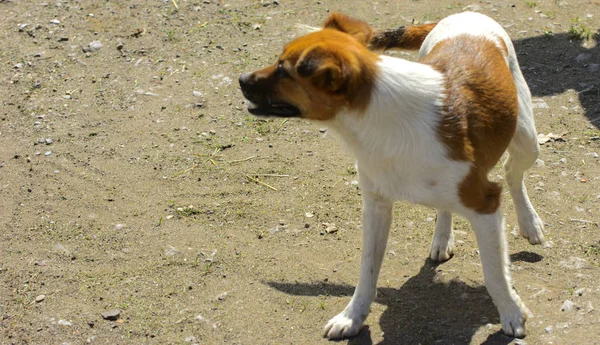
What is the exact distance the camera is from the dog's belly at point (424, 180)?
13.4 ft

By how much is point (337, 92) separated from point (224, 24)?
5.09m

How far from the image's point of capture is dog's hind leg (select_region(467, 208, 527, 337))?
4281 millimetres

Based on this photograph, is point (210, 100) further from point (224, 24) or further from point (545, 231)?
point (545, 231)

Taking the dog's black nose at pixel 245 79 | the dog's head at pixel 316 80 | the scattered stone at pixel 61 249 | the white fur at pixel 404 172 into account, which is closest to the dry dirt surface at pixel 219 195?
the scattered stone at pixel 61 249

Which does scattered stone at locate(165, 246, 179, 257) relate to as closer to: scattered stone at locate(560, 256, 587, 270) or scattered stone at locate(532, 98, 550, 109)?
scattered stone at locate(560, 256, 587, 270)

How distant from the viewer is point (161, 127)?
7211mm

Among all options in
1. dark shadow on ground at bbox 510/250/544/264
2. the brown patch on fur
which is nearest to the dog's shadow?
dark shadow on ground at bbox 510/250/544/264

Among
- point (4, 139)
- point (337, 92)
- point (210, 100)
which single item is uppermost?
point (337, 92)

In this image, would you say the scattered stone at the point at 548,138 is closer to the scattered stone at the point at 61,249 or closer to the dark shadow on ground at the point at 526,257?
the dark shadow on ground at the point at 526,257

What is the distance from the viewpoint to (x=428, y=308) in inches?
191

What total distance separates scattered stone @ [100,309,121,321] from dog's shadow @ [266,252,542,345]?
105cm

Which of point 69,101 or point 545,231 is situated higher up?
point 545,231

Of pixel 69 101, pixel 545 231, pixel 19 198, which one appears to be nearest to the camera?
pixel 545 231

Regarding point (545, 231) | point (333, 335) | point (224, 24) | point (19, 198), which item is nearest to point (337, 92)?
point (333, 335)
